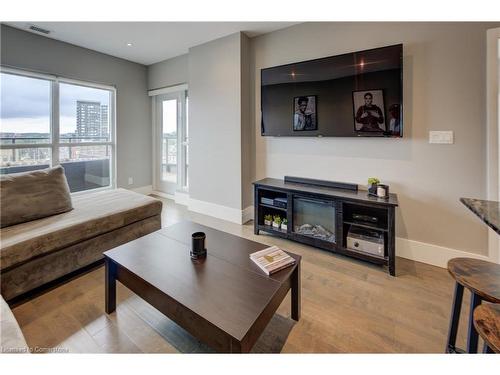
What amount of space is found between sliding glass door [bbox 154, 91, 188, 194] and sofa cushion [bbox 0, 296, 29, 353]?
12.1ft

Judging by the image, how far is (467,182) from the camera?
2.24 meters

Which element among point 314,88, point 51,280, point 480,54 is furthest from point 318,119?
point 51,280

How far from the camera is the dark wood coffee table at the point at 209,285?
1.09 m

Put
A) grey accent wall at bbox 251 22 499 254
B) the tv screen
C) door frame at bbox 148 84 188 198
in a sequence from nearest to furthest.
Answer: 1. grey accent wall at bbox 251 22 499 254
2. the tv screen
3. door frame at bbox 148 84 188 198

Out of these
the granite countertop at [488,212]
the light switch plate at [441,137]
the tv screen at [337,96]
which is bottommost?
the granite countertop at [488,212]

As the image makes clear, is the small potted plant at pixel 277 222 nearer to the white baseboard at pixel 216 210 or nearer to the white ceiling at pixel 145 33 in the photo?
the white baseboard at pixel 216 210

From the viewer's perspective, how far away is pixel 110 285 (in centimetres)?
168

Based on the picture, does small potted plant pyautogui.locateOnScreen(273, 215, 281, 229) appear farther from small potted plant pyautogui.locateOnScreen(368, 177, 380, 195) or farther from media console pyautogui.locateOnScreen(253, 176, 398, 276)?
small potted plant pyautogui.locateOnScreen(368, 177, 380, 195)

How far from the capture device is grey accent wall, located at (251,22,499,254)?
2178 mm

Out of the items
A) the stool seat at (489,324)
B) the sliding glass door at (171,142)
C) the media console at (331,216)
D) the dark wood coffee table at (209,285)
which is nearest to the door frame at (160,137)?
the sliding glass door at (171,142)

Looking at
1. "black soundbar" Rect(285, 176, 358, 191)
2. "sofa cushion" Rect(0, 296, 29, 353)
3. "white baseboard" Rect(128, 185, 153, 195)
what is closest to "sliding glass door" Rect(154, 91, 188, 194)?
"white baseboard" Rect(128, 185, 153, 195)

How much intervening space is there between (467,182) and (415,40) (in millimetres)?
1411

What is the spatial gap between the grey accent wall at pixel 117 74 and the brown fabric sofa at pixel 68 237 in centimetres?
228
